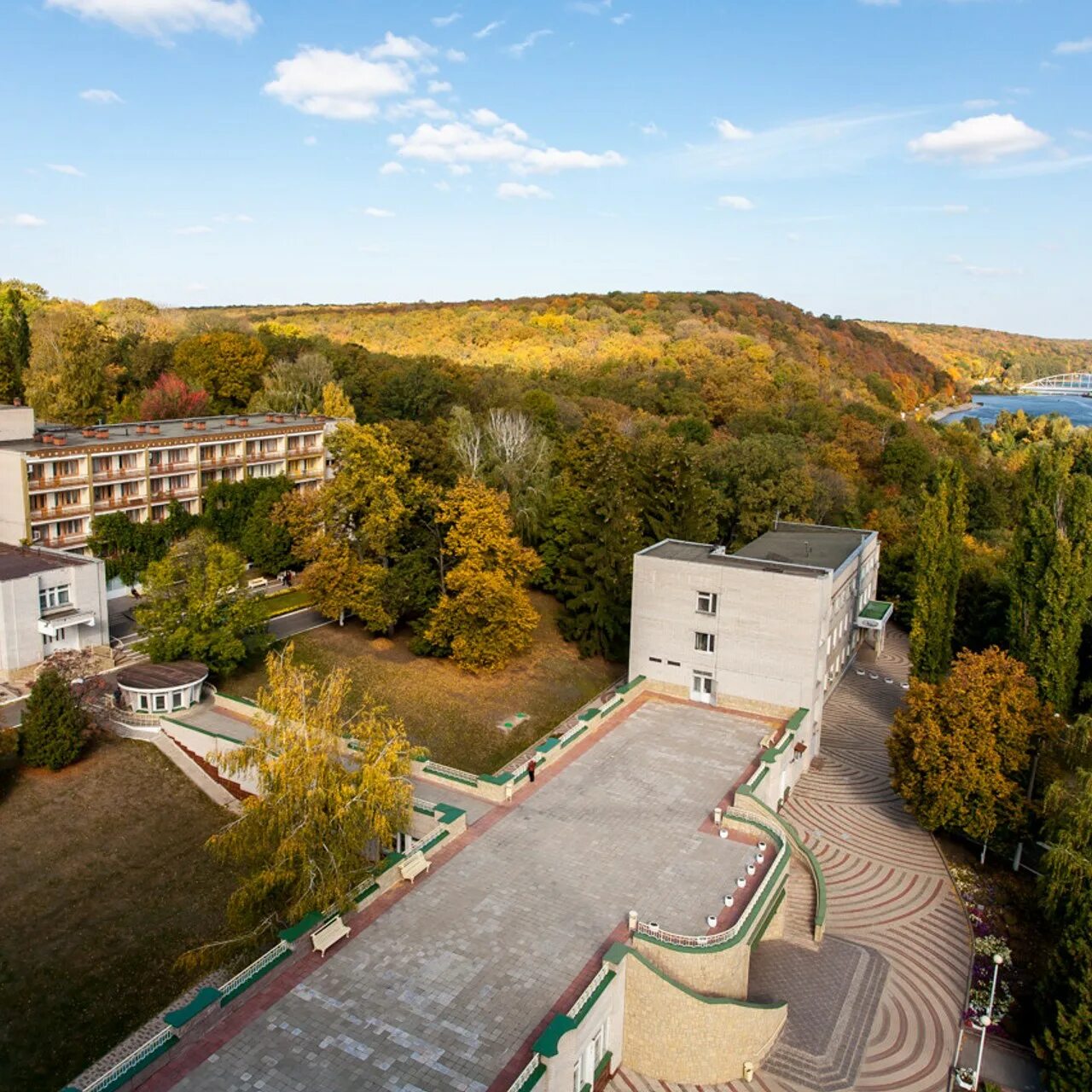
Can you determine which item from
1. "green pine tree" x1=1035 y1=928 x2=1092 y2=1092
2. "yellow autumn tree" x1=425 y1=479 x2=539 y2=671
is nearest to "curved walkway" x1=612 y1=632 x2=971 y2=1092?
"green pine tree" x1=1035 y1=928 x2=1092 y2=1092

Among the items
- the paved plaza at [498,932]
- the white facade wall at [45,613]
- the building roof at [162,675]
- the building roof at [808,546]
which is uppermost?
the building roof at [808,546]

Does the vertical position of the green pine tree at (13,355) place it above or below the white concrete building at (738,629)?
above

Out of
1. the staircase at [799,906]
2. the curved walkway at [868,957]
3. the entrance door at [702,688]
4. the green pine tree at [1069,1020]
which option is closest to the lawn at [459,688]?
the entrance door at [702,688]

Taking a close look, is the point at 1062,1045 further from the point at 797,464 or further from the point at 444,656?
the point at 797,464

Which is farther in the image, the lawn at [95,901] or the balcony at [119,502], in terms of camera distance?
the balcony at [119,502]

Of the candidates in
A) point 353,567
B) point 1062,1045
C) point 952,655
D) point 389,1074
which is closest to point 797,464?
point 952,655

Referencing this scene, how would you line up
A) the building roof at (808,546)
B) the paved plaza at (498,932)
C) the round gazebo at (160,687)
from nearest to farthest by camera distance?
the paved plaza at (498,932) → the round gazebo at (160,687) → the building roof at (808,546)

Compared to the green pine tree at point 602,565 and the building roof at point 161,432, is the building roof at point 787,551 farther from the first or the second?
the building roof at point 161,432
